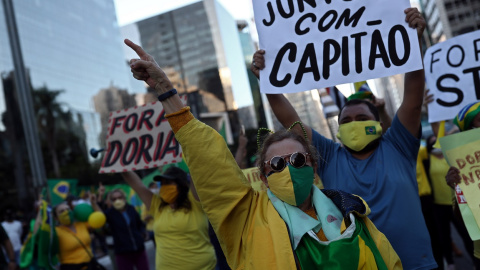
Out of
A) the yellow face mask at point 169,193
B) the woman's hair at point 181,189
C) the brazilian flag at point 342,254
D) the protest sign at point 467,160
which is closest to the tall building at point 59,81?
the woman's hair at point 181,189

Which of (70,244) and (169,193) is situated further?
(70,244)

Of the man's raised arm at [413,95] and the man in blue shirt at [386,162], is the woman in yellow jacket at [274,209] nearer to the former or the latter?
the man in blue shirt at [386,162]

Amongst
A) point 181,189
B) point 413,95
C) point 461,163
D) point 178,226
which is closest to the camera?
point 413,95

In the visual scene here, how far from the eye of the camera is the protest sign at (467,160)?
2.93 metres

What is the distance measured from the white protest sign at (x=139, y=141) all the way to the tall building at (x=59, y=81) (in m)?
17.1

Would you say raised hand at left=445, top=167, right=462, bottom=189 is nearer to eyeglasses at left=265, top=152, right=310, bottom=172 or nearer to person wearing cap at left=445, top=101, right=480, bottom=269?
person wearing cap at left=445, top=101, right=480, bottom=269

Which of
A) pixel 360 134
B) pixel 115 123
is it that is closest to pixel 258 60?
pixel 360 134

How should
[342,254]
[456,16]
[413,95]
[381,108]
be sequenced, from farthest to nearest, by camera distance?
[456,16] < [381,108] < [413,95] < [342,254]

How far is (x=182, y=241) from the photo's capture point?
13.9ft

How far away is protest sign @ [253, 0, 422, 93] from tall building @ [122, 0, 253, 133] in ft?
220

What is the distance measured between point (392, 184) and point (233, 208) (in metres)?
1.04

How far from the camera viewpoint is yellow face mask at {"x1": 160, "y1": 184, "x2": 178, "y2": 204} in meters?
4.31

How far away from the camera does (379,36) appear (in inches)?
109

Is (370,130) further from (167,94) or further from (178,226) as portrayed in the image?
(178,226)
